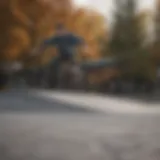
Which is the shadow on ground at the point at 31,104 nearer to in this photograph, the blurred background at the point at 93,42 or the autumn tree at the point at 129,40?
the blurred background at the point at 93,42

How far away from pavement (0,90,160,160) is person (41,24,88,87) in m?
0.06

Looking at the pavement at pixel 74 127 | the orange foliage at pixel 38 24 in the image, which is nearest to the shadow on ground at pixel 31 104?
the pavement at pixel 74 127

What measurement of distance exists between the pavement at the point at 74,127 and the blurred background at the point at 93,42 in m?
0.04

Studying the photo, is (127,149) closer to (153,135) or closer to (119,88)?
(153,135)

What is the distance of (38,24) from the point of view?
2.87ft

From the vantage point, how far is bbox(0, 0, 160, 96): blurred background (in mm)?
849

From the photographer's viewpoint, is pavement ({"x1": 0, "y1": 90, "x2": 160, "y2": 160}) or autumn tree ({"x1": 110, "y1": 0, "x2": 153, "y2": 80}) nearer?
pavement ({"x1": 0, "y1": 90, "x2": 160, "y2": 160})

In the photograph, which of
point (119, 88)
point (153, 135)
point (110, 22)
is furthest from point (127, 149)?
point (110, 22)

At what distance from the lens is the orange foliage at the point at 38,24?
86 centimetres

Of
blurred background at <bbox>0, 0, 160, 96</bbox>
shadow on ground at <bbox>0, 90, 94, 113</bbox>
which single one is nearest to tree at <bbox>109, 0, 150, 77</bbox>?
blurred background at <bbox>0, 0, 160, 96</bbox>

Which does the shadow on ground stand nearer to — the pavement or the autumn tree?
the pavement

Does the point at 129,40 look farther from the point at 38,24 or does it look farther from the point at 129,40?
the point at 38,24

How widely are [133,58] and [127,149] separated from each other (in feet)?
0.78

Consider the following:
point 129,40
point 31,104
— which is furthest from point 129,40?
point 31,104
